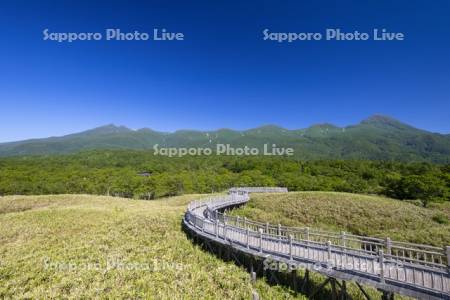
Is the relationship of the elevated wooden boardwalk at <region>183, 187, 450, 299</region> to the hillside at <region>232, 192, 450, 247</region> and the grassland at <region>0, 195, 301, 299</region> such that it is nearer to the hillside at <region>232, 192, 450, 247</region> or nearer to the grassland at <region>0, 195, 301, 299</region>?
the grassland at <region>0, 195, 301, 299</region>

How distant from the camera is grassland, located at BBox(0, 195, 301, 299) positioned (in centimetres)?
1390

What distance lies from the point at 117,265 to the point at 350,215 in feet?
123

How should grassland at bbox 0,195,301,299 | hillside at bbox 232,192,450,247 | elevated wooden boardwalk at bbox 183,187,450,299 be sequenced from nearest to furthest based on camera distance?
elevated wooden boardwalk at bbox 183,187,450,299, grassland at bbox 0,195,301,299, hillside at bbox 232,192,450,247

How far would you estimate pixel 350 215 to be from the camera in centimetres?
4434

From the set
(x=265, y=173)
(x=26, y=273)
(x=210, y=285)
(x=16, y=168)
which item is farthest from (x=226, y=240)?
(x=16, y=168)

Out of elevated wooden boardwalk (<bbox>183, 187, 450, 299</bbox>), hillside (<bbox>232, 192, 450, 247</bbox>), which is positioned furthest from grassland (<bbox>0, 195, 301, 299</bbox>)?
hillside (<bbox>232, 192, 450, 247</bbox>)

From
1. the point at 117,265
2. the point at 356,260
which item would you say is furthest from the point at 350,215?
the point at 117,265

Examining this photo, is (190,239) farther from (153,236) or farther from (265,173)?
(265,173)

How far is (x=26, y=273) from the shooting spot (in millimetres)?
16344

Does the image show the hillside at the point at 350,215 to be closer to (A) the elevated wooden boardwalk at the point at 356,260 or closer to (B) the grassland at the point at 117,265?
(B) the grassland at the point at 117,265

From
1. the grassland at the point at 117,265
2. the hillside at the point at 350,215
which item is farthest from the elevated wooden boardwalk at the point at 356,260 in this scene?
the hillside at the point at 350,215

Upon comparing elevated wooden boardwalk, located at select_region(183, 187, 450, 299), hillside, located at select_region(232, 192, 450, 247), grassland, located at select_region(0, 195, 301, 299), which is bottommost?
hillside, located at select_region(232, 192, 450, 247)

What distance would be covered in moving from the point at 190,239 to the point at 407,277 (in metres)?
15.0

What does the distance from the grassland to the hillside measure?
73.3 feet
